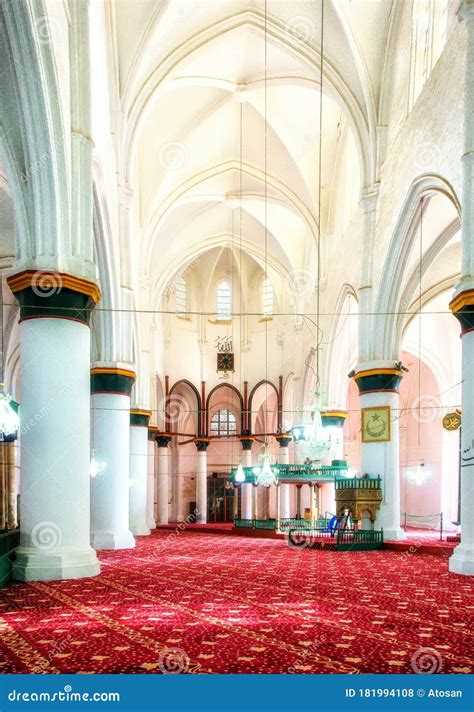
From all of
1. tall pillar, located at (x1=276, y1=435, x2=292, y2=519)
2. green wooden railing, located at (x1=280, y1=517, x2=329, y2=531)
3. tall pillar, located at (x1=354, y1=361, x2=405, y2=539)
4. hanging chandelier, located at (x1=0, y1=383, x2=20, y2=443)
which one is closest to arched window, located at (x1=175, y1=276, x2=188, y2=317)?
tall pillar, located at (x1=276, y1=435, x2=292, y2=519)

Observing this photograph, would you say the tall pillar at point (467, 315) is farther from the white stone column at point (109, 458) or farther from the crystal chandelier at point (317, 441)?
the white stone column at point (109, 458)

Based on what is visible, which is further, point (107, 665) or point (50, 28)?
point (50, 28)

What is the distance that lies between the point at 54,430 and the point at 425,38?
28.3 feet

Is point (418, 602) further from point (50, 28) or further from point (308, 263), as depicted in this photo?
point (308, 263)

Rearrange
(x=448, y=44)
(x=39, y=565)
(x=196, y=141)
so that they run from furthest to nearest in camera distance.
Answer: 1. (x=196, y=141)
2. (x=448, y=44)
3. (x=39, y=565)

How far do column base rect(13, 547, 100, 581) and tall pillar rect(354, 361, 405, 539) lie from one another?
6.99 metres

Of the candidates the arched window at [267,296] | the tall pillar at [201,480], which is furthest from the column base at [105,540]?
the arched window at [267,296]

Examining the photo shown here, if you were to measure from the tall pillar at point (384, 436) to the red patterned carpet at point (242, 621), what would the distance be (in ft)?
13.4

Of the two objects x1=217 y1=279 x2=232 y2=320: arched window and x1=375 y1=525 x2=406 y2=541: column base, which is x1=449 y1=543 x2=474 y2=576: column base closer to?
x1=375 y1=525 x2=406 y2=541: column base

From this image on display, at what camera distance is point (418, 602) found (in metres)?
6.45

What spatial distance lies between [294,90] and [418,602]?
1274cm

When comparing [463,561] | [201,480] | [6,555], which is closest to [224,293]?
[201,480]

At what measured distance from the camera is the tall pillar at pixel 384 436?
1366 cm

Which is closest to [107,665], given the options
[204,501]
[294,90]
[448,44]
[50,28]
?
[50,28]
